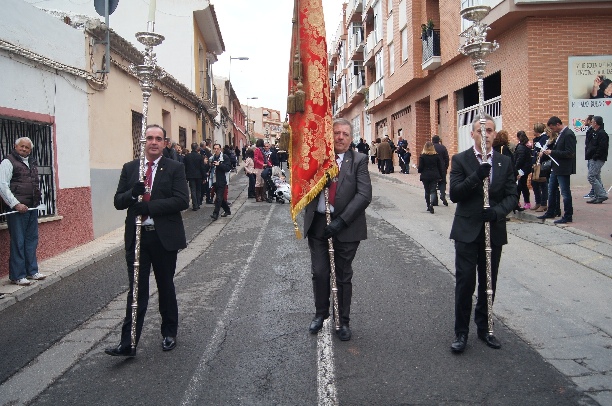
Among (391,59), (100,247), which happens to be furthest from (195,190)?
(391,59)

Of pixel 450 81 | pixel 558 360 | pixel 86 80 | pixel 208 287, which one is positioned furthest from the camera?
pixel 450 81

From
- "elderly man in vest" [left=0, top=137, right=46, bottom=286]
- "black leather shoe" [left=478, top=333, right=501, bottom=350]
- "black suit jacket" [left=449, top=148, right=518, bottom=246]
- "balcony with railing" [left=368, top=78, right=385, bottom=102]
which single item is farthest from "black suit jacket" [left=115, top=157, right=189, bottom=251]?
"balcony with railing" [left=368, top=78, right=385, bottom=102]

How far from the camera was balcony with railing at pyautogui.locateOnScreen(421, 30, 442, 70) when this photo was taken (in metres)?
21.5

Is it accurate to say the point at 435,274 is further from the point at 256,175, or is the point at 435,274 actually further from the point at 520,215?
the point at 256,175

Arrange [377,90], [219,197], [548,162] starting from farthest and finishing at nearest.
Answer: [377,90], [219,197], [548,162]

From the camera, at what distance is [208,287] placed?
23.0 ft

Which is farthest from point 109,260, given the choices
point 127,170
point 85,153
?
point 127,170

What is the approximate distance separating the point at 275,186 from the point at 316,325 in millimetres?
12426

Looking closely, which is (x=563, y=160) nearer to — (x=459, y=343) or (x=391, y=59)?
(x=459, y=343)

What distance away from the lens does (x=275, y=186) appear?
1738 centimetres

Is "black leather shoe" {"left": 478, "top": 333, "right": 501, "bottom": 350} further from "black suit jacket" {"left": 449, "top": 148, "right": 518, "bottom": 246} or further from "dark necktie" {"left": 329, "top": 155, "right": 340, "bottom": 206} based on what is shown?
"dark necktie" {"left": 329, "top": 155, "right": 340, "bottom": 206}

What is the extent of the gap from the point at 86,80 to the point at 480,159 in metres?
8.75

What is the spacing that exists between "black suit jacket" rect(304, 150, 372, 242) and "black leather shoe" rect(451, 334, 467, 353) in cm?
120

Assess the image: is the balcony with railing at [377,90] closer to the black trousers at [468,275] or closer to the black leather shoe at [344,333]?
the black trousers at [468,275]
